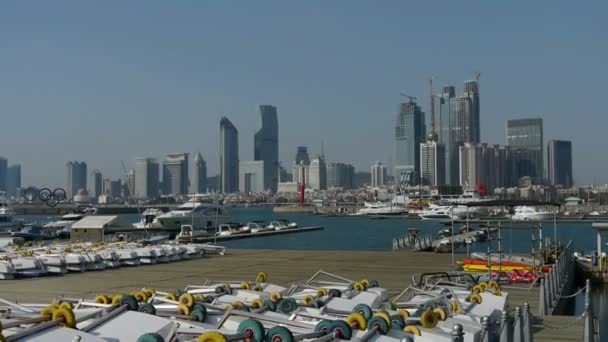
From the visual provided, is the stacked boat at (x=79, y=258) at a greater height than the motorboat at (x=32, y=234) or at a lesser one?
greater

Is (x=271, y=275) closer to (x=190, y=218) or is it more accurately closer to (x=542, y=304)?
(x=542, y=304)

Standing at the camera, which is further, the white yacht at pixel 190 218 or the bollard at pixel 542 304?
the white yacht at pixel 190 218

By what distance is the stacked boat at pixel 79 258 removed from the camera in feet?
84.3

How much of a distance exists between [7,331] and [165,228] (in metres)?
85.4

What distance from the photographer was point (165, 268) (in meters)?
29.9

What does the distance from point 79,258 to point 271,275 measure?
22.4ft

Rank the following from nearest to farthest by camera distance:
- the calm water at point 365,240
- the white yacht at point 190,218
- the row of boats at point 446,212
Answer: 1. the calm water at point 365,240
2. the white yacht at point 190,218
3. the row of boats at point 446,212

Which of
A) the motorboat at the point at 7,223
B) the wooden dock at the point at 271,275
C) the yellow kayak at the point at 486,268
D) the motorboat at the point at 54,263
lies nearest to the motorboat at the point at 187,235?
the motorboat at the point at 7,223

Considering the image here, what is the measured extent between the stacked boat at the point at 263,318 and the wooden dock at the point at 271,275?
2.63 m

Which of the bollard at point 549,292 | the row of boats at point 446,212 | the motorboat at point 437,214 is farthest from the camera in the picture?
the motorboat at point 437,214

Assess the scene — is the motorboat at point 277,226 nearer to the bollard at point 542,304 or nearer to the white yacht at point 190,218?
the white yacht at point 190,218

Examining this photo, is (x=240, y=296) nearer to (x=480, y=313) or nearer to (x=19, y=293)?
(x=480, y=313)

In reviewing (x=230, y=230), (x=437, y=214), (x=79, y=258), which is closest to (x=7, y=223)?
(x=230, y=230)

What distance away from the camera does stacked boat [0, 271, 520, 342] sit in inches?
330
